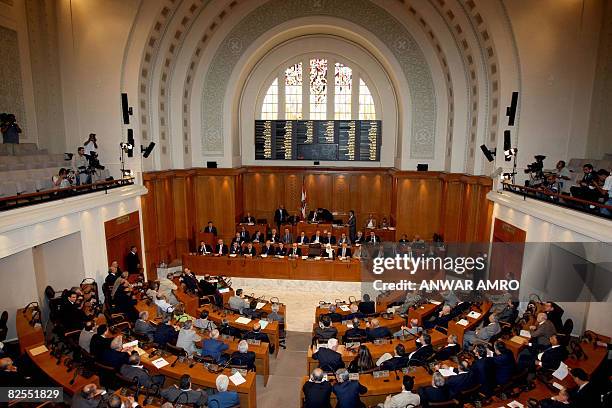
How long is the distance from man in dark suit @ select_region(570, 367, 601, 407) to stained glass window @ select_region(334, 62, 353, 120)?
1493cm

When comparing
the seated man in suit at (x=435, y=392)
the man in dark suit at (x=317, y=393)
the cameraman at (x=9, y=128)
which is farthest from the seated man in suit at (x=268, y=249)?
the seated man in suit at (x=435, y=392)

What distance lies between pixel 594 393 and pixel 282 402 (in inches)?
212

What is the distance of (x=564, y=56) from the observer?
37.7 feet

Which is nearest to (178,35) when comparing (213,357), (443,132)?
(443,132)

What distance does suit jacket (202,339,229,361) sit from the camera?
7.70m

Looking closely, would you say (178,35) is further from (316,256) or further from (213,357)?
(213,357)

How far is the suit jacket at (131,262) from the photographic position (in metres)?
12.8

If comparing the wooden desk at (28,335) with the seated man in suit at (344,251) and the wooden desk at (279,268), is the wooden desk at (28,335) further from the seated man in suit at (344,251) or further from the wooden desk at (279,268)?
the seated man in suit at (344,251)

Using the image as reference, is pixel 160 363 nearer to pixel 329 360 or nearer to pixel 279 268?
pixel 329 360

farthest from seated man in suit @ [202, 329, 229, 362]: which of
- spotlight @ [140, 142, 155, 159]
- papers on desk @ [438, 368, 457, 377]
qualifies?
spotlight @ [140, 142, 155, 159]

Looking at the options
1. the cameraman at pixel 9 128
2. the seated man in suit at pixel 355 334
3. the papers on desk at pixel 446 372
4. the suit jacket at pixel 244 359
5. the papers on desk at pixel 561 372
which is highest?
the cameraman at pixel 9 128

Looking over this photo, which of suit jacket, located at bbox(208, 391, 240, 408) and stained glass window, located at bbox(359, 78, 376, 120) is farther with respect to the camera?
stained glass window, located at bbox(359, 78, 376, 120)

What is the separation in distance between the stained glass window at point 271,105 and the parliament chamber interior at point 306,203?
10cm

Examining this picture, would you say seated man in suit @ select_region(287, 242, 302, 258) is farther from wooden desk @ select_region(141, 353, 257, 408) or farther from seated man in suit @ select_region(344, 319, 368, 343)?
wooden desk @ select_region(141, 353, 257, 408)
